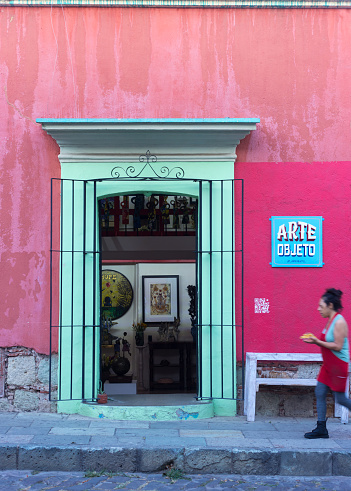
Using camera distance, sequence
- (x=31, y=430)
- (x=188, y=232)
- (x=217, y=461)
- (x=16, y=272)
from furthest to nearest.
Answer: (x=188, y=232) < (x=16, y=272) < (x=31, y=430) < (x=217, y=461)

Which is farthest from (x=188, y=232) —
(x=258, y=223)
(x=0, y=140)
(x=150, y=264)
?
(x=0, y=140)

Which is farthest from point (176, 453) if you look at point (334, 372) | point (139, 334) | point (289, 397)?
point (139, 334)

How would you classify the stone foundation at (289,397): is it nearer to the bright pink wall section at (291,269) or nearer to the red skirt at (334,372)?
the bright pink wall section at (291,269)

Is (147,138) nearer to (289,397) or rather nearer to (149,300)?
(289,397)

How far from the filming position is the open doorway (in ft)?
32.8

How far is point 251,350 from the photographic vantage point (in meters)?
7.43

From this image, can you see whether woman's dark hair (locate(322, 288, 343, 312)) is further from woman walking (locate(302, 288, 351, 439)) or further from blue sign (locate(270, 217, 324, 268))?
blue sign (locate(270, 217, 324, 268))

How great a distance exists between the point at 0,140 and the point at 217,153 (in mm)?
2507

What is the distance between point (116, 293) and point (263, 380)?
4316 millimetres

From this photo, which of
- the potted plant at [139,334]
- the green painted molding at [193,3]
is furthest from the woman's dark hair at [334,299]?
the potted plant at [139,334]

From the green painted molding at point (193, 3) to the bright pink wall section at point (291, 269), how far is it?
1.87 m

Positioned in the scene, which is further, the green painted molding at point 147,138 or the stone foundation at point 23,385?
the stone foundation at point 23,385

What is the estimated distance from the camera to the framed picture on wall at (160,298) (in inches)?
420

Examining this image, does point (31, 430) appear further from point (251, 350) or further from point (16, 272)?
point (251, 350)
